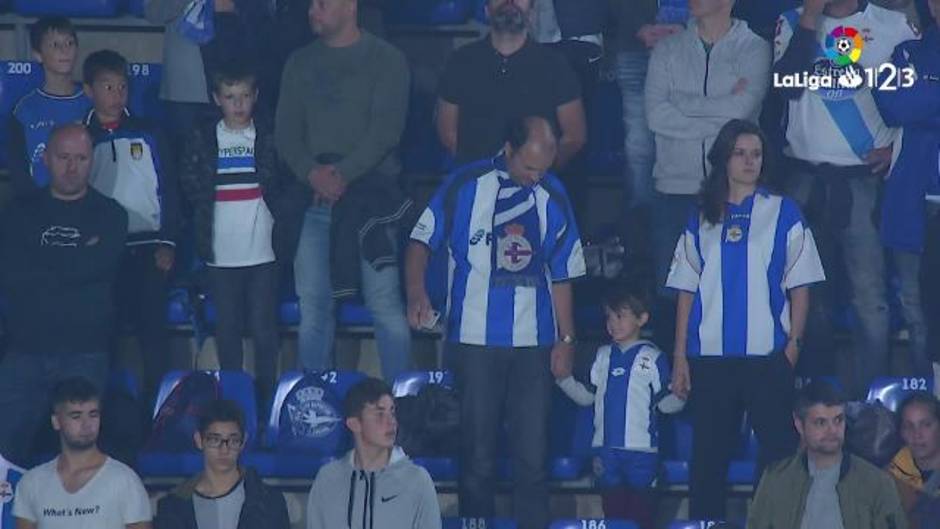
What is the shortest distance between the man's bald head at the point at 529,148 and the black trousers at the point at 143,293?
188cm

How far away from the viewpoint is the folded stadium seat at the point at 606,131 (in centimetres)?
1205

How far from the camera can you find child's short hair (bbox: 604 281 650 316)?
416 inches

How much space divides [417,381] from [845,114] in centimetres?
240

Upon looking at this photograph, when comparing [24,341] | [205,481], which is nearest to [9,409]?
[24,341]

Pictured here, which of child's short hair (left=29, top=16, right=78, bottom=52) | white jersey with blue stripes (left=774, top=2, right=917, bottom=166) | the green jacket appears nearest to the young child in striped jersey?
the green jacket

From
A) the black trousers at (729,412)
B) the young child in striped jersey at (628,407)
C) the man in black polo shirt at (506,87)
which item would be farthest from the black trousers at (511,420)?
the man in black polo shirt at (506,87)

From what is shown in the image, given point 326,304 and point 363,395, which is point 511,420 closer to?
point 363,395

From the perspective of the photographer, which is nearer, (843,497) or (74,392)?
(843,497)

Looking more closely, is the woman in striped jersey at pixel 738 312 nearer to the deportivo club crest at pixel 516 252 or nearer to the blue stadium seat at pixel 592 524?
the blue stadium seat at pixel 592 524

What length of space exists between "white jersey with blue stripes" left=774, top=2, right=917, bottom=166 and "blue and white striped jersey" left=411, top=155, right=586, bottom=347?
54.7 inches

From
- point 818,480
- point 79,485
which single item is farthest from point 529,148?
point 79,485

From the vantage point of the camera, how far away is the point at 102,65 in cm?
1134

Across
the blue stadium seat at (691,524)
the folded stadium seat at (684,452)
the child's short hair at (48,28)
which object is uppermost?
the child's short hair at (48,28)

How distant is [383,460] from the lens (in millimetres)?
9898
